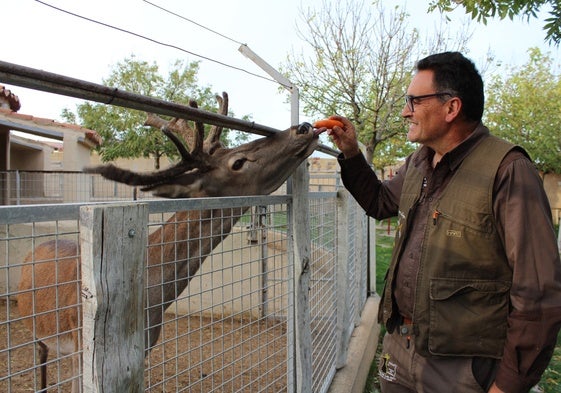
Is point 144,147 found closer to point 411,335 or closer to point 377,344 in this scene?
point 377,344

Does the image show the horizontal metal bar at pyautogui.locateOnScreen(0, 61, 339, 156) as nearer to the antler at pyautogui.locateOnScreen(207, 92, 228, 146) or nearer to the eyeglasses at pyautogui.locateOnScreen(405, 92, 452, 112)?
the eyeglasses at pyautogui.locateOnScreen(405, 92, 452, 112)

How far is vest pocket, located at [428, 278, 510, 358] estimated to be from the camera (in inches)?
80.5

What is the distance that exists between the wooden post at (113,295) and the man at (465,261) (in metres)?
1.35

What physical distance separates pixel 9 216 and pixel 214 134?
2787 mm

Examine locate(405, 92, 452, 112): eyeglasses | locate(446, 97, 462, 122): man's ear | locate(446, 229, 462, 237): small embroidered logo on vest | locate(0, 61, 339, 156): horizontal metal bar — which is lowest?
locate(446, 229, 462, 237): small embroidered logo on vest

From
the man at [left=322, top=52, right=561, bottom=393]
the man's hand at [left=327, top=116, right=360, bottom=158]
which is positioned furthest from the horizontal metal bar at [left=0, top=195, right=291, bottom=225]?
the man's hand at [left=327, top=116, right=360, bottom=158]

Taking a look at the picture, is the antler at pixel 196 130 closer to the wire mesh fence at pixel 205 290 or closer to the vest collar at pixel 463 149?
the wire mesh fence at pixel 205 290

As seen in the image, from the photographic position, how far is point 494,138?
86.6 inches

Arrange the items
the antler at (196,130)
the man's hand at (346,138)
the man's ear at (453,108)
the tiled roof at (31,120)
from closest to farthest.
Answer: the man's ear at (453,108), the man's hand at (346,138), the antler at (196,130), the tiled roof at (31,120)

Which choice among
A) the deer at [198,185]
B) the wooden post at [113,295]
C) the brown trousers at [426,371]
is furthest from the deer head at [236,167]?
the wooden post at [113,295]

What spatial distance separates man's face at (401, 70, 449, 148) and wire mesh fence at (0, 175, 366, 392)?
900mm

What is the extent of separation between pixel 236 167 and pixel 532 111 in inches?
970

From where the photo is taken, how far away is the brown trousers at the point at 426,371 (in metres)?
2.11

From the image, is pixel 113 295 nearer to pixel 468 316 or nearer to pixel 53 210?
pixel 53 210
